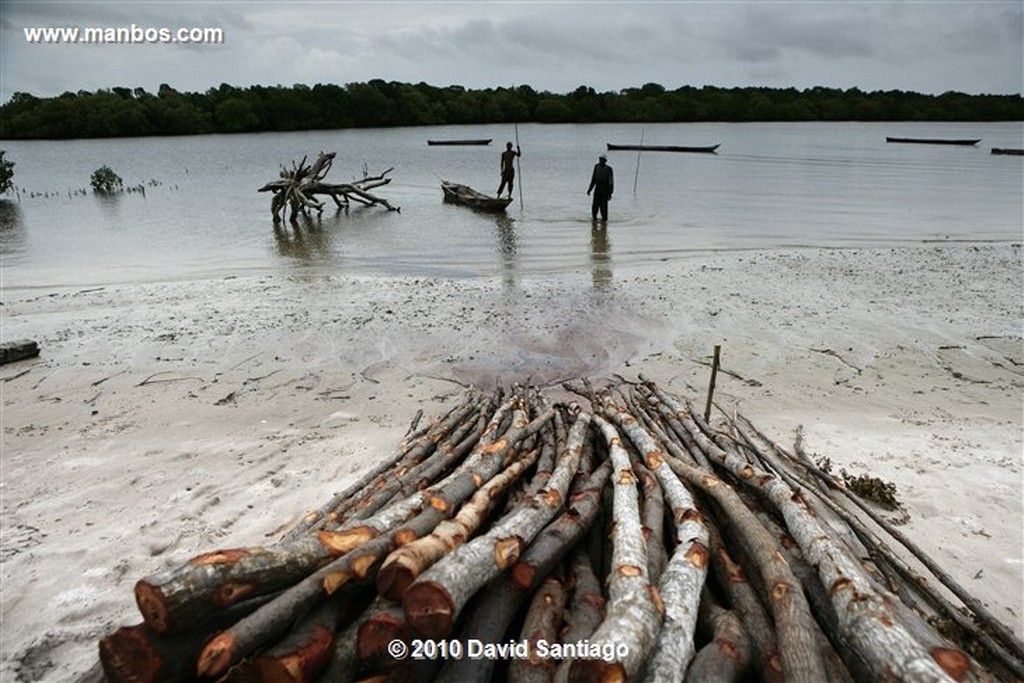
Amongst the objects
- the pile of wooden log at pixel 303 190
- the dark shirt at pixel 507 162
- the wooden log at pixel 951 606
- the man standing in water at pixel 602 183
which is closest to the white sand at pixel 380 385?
the wooden log at pixel 951 606

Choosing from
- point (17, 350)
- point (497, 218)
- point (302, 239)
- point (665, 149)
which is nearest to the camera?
point (17, 350)

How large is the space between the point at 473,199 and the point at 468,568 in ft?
76.7

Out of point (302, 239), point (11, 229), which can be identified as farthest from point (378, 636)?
point (11, 229)

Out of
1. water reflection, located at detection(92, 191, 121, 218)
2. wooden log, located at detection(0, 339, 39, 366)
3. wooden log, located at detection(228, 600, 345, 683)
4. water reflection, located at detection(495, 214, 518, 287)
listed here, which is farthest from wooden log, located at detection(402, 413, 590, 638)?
water reflection, located at detection(92, 191, 121, 218)

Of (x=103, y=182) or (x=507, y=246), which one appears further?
(x=103, y=182)

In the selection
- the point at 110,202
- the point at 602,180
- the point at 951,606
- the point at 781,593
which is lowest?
the point at 951,606

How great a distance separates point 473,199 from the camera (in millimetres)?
25000

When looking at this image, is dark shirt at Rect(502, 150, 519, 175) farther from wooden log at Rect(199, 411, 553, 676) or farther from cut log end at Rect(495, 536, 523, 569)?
cut log end at Rect(495, 536, 523, 569)

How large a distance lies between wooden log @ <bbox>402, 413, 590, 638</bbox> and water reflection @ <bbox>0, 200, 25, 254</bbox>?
21.9 meters

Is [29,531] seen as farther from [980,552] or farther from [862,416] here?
[862,416]

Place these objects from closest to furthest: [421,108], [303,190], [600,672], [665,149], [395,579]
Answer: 1. [600,672]
2. [395,579]
3. [303,190]
4. [665,149]
5. [421,108]

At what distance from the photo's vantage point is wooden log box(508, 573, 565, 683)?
2627 mm

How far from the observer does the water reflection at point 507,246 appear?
14.5 meters

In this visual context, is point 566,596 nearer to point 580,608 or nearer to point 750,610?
Result: point 580,608
